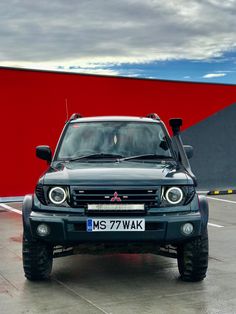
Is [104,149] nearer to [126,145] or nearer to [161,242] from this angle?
[126,145]

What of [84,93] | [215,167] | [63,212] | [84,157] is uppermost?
[84,93]

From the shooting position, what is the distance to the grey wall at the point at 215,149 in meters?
16.5

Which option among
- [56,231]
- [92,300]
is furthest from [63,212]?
[92,300]

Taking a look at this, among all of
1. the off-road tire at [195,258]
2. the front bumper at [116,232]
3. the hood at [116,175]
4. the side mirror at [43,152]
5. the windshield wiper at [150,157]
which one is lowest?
the off-road tire at [195,258]

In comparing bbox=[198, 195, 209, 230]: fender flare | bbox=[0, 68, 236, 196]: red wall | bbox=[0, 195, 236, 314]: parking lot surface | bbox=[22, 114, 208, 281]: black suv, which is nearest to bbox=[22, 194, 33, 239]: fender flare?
bbox=[22, 114, 208, 281]: black suv

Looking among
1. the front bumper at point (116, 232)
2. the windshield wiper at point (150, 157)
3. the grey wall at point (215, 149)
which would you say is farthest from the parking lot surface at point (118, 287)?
the grey wall at point (215, 149)

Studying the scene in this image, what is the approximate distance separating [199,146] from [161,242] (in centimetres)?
1203

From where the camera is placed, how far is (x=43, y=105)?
45.9 feet

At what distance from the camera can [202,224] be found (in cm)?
496

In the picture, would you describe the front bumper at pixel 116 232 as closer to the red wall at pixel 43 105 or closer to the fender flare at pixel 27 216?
the fender flare at pixel 27 216

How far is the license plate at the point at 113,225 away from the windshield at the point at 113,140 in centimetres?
124

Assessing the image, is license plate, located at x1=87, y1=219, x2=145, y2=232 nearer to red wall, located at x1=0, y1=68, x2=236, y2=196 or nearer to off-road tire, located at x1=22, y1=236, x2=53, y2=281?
off-road tire, located at x1=22, y1=236, x2=53, y2=281

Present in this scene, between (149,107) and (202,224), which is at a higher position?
(149,107)

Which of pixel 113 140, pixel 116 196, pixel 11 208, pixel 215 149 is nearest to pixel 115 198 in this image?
pixel 116 196
